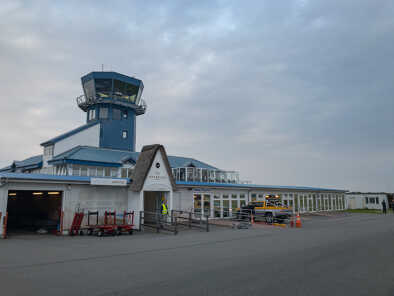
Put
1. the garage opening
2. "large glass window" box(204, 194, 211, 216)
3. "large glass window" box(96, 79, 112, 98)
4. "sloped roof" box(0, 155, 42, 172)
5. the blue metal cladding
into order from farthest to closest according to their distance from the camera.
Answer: "large glass window" box(96, 79, 112, 98), the blue metal cladding, "sloped roof" box(0, 155, 42, 172), "large glass window" box(204, 194, 211, 216), the garage opening

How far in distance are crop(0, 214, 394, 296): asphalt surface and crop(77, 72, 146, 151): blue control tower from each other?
25978 mm

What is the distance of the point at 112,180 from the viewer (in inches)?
773

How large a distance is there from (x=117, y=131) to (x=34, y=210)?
14423mm

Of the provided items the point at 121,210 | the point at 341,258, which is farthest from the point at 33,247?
the point at 341,258

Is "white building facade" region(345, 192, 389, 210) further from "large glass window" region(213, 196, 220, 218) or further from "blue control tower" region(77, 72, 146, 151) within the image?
"blue control tower" region(77, 72, 146, 151)

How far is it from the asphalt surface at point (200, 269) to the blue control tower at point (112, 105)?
85.2 feet

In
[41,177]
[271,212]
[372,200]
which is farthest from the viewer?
[372,200]

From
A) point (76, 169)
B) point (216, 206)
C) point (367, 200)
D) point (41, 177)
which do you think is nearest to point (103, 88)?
point (76, 169)

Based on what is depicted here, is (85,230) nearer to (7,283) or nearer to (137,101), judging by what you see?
(7,283)

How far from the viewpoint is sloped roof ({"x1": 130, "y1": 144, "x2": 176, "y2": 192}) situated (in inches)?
801

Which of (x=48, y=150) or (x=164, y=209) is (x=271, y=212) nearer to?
(x=164, y=209)

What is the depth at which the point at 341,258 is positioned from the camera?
952cm

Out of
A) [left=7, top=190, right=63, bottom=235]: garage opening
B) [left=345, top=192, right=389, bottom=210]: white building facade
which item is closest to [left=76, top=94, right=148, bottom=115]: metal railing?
[left=7, top=190, right=63, bottom=235]: garage opening

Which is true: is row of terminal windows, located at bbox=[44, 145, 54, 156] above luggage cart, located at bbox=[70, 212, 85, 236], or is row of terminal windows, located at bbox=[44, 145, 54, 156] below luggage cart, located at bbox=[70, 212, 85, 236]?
above
